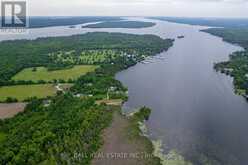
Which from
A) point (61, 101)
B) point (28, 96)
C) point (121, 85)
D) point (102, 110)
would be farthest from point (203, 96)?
point (28, 96)

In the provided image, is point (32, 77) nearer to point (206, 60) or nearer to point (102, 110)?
point (102, 110)

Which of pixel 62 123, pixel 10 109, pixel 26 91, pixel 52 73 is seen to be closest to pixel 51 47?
pixel 52 73

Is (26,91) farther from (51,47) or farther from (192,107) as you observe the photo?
(51,47)

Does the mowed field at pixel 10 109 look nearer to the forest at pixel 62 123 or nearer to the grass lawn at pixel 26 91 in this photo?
the forest at pixel 62 123

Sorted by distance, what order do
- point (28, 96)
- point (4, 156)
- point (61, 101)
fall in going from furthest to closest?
point (28, 96) → point (61, 101) → point (4, 156)

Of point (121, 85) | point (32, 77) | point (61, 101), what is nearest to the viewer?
point (61, 101)
